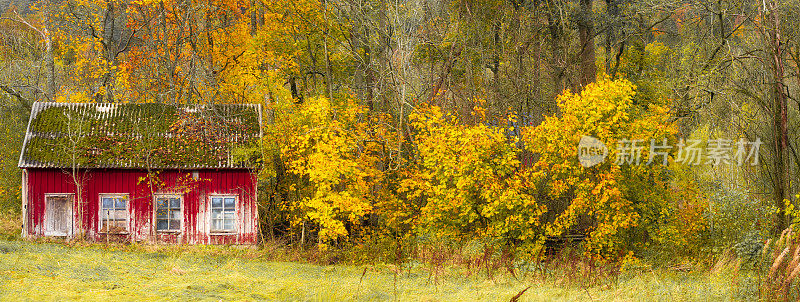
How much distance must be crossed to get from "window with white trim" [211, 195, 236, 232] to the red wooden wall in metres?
0.14

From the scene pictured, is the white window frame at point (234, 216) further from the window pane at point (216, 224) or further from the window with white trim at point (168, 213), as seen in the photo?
the window with white trim at point (168, 213)

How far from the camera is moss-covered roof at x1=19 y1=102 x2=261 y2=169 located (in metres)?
21.1

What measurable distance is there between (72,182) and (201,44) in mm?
10283

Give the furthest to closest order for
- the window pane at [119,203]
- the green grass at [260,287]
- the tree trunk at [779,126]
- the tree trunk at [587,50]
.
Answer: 1. the tree trunk at [587,50]
2. the window pane at [119,203]
3. the tree trunk at [779,126]
4. the green grass at [260,287]

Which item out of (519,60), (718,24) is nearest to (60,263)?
(519,60)

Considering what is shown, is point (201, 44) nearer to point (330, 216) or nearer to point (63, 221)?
point (63, 221)

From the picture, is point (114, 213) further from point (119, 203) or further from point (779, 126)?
point (779, 126)

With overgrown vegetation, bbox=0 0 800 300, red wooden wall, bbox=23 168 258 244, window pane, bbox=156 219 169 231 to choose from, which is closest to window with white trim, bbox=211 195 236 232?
red wooden wall, bbox=23 168 258 244

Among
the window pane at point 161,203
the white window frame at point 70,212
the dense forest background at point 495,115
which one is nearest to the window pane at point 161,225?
the window pane at point 161,203

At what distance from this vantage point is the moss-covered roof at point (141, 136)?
2106 cm

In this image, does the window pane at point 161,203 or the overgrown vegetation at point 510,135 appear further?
the window pane at point 161,203

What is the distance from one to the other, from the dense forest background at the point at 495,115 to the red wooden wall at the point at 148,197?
939 mm

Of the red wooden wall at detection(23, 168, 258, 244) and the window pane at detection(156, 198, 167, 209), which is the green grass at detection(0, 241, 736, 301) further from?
the window pane at detection(156, 198, 167, 209)

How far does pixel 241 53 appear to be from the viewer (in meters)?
30.1
